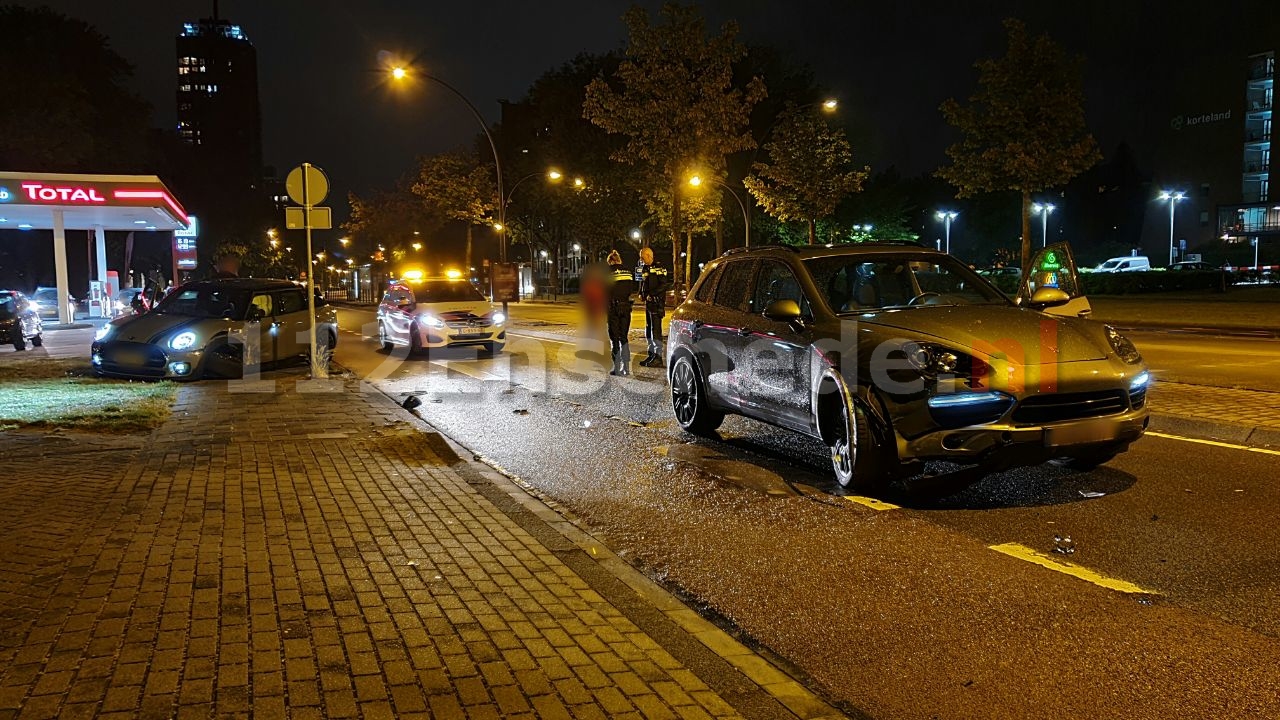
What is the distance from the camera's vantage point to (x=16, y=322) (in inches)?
789

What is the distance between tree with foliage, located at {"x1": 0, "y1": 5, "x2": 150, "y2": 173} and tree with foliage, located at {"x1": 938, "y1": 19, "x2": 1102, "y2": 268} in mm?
40611

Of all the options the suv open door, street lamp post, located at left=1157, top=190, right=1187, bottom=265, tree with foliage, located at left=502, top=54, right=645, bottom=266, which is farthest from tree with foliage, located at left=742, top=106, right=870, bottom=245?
street lamp post, located at left=1157, top=190, right=1187, bottom=265

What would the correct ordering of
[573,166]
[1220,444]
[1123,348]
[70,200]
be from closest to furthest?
[1123,348] → [1220,444] → [70,200] → [573,166]

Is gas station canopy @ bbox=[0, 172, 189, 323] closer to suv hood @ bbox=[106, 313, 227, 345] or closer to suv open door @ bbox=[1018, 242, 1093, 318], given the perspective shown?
suv hood @ bbox=[106, 313, 227, 345]

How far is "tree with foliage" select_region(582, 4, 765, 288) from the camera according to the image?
1247 inches

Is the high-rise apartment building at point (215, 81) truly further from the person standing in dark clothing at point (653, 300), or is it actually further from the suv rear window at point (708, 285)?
the suv rear window at point (708, 285)

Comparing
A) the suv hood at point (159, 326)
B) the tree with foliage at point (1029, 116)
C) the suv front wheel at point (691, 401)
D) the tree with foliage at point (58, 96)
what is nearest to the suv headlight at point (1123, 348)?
the suv front wheel at point (691, 401)

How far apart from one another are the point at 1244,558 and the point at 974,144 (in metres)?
27.8

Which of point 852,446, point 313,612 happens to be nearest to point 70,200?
point 852,446

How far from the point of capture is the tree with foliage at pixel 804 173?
3784cm

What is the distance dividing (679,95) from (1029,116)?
1086 centimetres

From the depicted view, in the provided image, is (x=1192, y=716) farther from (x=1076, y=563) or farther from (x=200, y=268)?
(x=200, y=268)

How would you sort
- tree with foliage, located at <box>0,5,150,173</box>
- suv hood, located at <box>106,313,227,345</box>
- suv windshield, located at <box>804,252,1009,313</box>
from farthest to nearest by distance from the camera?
tree with foliage, located at <box>0,5,150,173</box> → suv hood, located at <box>106,313,227,345</box> → suv windshield, located at <box>804,252,1009,313</box>

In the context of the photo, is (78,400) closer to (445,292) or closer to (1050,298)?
(445,292)
